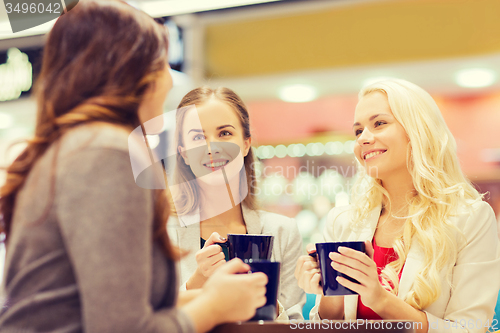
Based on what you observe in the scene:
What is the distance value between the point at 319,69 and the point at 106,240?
319 centimetres

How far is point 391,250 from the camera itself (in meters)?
1.46

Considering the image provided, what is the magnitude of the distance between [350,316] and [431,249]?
0.33m

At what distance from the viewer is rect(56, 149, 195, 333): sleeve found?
23.2 inches

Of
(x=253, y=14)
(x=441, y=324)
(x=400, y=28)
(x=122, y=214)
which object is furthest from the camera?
(x=253, y=14)

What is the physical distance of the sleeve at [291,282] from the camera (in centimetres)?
145

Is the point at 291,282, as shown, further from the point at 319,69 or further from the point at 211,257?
the point at 319,69

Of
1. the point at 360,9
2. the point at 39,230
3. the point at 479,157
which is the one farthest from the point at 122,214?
the point at 479,157

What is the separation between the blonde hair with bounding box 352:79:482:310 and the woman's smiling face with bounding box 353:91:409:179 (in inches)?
0.9

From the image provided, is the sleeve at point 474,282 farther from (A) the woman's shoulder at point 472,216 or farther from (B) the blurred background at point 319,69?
(B) the blurred background at point 319,69

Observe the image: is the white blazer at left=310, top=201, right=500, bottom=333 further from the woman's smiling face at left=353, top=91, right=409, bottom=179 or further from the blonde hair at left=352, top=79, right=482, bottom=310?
the woman's smiling face at left=353, top=91, right=409, bottom=179

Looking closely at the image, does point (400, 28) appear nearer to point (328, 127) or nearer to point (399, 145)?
point (328, 127)

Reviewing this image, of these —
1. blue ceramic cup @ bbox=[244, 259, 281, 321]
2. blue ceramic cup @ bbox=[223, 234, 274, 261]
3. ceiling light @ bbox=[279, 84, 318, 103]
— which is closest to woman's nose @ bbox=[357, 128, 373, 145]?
blue ceramic cup @ bbox=[223, 234, 274, 261]

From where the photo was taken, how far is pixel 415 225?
4.59 ft

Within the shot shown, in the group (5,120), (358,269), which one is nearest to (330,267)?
(358,269)
